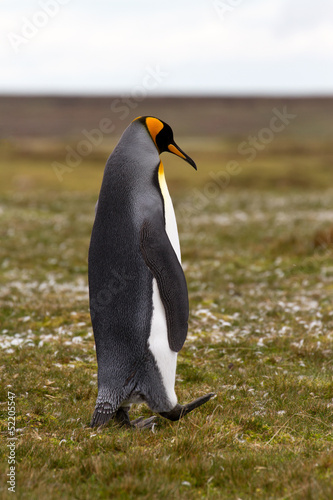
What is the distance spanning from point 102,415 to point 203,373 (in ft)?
7.89

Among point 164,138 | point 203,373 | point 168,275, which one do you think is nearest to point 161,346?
point 168,275

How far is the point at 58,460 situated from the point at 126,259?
2200 mm

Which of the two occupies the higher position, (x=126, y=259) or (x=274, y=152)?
(x=274, y=152)

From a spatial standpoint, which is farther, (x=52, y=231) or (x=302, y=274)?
(x=52, y=231)

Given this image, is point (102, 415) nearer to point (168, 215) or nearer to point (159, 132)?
point (168, 215)

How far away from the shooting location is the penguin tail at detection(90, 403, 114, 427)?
599cm

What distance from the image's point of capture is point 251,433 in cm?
604

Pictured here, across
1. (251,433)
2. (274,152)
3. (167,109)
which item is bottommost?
(251,433)

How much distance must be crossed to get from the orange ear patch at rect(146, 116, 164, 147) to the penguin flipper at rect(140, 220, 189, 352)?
1210 mm

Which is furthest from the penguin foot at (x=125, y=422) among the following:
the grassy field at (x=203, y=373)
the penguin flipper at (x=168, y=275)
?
the penguin flipper at (x=168, y=275)

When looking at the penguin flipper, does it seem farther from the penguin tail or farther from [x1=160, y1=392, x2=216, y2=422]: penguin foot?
the penguin tail

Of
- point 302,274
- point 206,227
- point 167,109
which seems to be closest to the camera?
point 302,274

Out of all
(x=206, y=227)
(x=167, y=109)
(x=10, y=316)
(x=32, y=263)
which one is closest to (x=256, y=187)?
(x=206, y=227)

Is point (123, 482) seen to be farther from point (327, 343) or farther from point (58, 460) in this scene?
point (327, 343)
